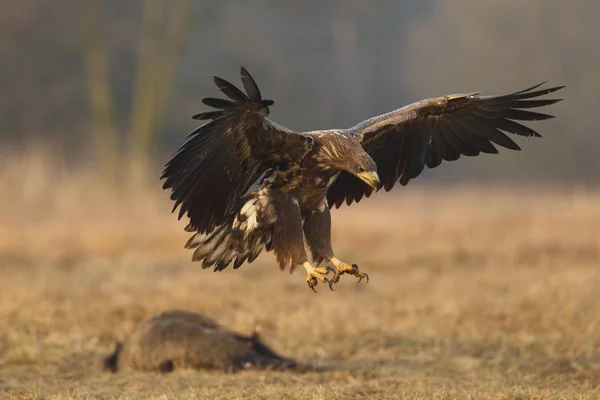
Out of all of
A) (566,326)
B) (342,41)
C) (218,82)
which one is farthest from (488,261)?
(342,41)

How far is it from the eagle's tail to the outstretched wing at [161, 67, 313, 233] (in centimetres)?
11

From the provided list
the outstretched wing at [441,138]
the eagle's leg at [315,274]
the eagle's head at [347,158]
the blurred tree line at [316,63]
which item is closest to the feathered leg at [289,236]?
the eagle's leg at [315,274]

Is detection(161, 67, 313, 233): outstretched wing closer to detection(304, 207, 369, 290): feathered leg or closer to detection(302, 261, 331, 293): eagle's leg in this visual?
detection(304, 207, 369, 290): feathered leg

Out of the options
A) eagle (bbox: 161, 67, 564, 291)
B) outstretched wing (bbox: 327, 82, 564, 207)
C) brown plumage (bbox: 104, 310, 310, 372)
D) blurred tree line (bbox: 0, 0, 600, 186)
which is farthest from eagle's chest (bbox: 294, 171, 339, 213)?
blurred tree line (bbox: 0, 0, 600, 186)

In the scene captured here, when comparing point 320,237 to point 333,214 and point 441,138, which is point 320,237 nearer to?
point 441,138

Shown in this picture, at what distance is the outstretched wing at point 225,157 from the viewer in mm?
6730

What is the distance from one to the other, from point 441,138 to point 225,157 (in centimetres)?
203

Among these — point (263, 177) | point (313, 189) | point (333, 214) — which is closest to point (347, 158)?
point (313, 189)

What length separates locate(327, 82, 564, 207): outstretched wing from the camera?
8.10 metres

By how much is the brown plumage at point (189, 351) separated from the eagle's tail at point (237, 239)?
3.21ft

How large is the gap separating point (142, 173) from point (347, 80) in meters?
20.9

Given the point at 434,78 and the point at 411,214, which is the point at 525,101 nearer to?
the point at 411,214

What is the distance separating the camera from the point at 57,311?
10562mm

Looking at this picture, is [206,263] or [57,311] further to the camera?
[57,311]
